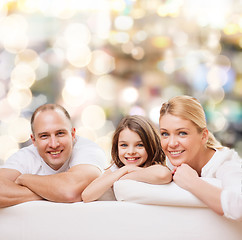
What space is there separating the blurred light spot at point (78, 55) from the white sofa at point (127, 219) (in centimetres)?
223

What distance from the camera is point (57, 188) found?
1396 mm

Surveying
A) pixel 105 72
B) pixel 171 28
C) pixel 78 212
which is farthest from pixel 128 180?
pixel 171 28

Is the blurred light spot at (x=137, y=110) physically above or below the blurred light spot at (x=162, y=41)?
below

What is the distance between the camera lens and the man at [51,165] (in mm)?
1403

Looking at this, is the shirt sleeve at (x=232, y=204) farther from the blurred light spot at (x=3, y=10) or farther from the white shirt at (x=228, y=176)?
the blurred light spot at (x=3, y=10)

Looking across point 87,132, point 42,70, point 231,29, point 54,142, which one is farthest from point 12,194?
point 231,29

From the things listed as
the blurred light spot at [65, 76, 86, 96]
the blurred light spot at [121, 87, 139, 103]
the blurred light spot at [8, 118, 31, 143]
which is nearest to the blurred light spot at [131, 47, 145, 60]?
the blurred light spot at [121, 87, 139, 103]

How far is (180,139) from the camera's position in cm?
140

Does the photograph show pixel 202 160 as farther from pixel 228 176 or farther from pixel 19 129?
pixel 19 129

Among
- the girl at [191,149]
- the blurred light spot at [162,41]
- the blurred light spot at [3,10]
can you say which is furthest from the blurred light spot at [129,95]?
the girl at [191,149]

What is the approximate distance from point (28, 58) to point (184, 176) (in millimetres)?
2507

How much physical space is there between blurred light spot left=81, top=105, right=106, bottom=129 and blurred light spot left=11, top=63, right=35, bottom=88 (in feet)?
1.77

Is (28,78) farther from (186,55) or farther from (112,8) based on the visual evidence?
(186,55)

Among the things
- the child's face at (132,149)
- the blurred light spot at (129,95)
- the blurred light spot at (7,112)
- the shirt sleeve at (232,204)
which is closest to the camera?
the shirt sleeve at (232,204)
